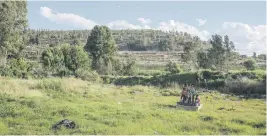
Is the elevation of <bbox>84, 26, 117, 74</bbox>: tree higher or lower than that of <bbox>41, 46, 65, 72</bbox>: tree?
higher

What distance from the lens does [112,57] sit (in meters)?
68.2

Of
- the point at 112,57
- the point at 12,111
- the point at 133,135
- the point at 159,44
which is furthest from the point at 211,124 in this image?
the point at 159,44

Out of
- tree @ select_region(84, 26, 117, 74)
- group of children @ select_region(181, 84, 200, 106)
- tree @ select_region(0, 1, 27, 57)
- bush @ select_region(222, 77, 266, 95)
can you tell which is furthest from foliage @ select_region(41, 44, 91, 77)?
group of children @ select_region(181, 84, 200, 106)

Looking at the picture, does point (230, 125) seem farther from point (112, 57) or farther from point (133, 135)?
point (112, 57)

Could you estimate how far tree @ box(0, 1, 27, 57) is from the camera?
42.4 metres

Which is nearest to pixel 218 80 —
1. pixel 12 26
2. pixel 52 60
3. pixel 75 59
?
pixel 12 26

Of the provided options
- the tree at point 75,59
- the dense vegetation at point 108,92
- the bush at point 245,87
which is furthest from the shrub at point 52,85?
the tree at point 75,59

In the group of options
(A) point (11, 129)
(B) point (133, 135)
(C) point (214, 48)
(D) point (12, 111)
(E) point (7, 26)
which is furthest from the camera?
(C) point (214, 48)

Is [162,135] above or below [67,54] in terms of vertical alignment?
below

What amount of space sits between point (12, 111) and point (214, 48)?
4674 cm

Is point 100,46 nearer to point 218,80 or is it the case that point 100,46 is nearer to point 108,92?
point 218,80

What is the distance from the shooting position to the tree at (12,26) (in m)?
42.4

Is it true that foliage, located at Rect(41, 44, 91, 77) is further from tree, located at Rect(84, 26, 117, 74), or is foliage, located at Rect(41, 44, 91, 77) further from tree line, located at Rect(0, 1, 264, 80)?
tree, located at Rect(84, 26, 117, 74)

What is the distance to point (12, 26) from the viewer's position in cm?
4438
